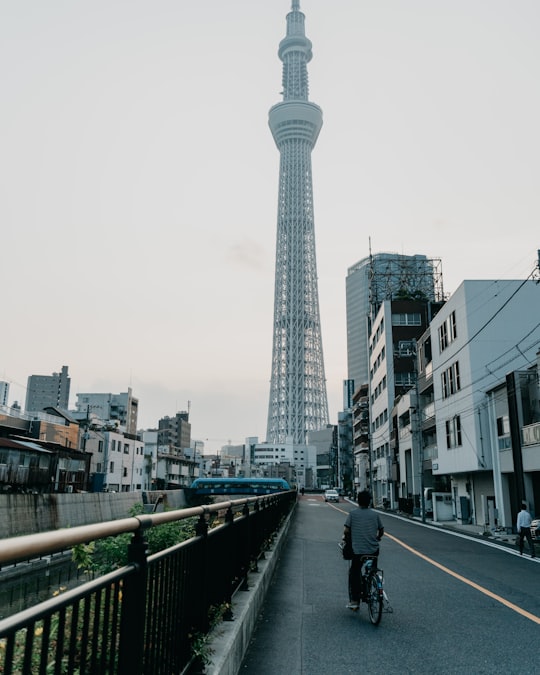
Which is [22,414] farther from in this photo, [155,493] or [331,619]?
[331,619]

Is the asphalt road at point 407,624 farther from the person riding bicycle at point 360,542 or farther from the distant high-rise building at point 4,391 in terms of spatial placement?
the distant high-rise building at point 4,391

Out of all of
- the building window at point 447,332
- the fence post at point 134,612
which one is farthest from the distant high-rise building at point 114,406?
the fence post at point 134,612

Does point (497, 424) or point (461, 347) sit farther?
point (461, 347)

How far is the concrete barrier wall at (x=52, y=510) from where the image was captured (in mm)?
22438

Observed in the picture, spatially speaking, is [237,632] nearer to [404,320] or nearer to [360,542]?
[360,542]

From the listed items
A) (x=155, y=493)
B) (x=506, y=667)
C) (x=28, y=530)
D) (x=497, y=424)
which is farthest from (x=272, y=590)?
(x=155, y=493)

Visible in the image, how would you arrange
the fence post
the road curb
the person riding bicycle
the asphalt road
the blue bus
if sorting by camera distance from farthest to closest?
the blue bus
the person riding bicycle
the asphalt road
the road curb
the fence post

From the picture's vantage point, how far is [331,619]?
27.3 ft

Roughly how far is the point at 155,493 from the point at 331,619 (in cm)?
4025

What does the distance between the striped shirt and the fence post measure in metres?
6.05

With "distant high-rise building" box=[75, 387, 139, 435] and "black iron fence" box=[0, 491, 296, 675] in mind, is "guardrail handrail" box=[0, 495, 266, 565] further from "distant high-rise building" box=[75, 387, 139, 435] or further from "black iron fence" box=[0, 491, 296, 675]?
"distant high-rise building" box=[75, 387, 139, 435]

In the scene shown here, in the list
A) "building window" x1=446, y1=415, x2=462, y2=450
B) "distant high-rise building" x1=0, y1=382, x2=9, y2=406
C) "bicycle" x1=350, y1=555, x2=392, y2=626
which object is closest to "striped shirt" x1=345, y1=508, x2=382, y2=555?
"bicycle" x1=350, y1=555, x2=392, y2=626

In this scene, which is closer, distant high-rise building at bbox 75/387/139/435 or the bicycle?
the bicycle

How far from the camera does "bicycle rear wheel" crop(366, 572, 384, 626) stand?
7938 mm
